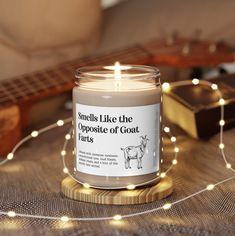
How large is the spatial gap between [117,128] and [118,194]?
0.07 m

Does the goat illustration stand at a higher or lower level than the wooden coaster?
higher

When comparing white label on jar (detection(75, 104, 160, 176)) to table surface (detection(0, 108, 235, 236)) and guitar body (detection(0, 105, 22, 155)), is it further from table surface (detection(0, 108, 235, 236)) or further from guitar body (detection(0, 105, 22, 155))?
guitar body (detection(0, 105, 22, 155))

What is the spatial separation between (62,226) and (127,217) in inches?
2.5

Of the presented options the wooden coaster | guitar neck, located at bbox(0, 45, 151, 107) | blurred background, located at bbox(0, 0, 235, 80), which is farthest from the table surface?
blurred background, located at bbox(0, 0, 235, 80)

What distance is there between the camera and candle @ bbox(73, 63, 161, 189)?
1.90 feet

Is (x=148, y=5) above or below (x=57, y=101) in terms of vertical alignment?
above

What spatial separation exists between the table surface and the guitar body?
0.02 meters

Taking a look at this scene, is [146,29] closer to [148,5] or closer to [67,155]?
[148,5]

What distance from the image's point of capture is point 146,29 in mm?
1164

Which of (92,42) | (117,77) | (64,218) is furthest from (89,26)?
(64,218)

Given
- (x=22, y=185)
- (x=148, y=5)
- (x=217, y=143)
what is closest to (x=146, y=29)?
(x=148, y=5)

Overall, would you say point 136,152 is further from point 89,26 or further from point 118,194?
point 89,26

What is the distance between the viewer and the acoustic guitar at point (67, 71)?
2.75ft

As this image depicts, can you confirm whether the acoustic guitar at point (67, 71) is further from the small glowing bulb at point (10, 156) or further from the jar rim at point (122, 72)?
the jar rim at point (122, 72)
